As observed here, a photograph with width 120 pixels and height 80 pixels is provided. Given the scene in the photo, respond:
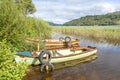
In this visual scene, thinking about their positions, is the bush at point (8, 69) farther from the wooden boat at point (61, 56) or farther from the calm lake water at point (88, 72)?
the wooden boat at point (61, 56)

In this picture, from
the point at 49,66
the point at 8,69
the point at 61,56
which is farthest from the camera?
the point at 61,56

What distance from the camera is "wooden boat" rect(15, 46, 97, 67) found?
63.5 ft

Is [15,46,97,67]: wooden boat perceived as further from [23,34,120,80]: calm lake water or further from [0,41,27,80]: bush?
[0,41,27,80]: bush

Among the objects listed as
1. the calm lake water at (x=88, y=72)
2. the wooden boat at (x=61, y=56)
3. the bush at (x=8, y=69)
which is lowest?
the calm lake water at (x=88, y=72)

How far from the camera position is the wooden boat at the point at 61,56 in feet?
63.5

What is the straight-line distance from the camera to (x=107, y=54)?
27281mm

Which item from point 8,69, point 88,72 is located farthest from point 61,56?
point 8,69

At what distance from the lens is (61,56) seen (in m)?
21.3

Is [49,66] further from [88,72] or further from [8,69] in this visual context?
[8,69]

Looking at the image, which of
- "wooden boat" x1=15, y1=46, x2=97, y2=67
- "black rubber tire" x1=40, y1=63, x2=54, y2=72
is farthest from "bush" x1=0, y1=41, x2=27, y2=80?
"black rubber tire" x1=40, y1=63, x2=54, y2=72

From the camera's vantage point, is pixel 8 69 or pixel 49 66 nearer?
pixel 8 69

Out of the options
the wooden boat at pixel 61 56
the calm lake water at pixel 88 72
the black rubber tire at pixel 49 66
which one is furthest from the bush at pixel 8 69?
the black rubber tire at pixel 49 66

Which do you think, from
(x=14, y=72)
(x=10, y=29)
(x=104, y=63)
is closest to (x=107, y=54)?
(x=104, y=63)

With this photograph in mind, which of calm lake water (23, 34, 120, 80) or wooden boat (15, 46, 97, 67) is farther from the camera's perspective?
wooden boat (15, 46, 97, 67)
